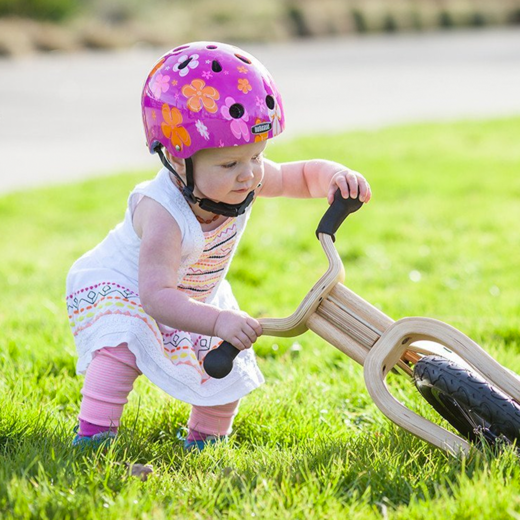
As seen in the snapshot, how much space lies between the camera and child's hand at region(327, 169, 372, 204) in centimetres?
311

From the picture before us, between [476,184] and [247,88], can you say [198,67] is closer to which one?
[247,88]

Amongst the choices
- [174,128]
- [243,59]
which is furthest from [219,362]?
[243,59]

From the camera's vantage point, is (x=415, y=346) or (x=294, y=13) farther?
(x=294, y=13)

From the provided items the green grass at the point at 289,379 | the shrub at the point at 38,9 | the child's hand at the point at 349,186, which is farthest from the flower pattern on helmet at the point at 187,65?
the shrub at the point at 38,9

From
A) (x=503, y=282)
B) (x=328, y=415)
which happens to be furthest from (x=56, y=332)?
(x=503, y=282)

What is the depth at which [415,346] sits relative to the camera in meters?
3.02

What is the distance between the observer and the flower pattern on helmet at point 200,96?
2910mm

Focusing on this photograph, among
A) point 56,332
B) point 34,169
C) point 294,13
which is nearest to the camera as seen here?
point 56,332

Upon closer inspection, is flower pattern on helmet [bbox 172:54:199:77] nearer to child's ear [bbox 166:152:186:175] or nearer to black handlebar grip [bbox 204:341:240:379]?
child's ear [bbox 166:152:186:175]

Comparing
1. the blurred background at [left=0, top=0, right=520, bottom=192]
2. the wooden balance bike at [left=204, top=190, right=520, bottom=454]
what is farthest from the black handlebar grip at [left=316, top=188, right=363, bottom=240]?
the blurred background at [left=0, top=0, right=520, bottom=192]

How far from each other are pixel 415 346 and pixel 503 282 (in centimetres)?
250

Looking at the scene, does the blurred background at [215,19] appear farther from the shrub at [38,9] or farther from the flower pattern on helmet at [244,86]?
the flower pattern on helmet at [244,86]

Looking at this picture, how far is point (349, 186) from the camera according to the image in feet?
10.2

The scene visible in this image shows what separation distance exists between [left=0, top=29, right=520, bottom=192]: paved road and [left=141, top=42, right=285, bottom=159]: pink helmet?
19.8ft
